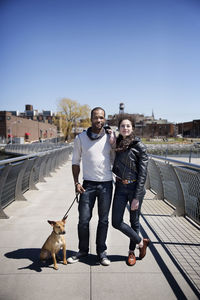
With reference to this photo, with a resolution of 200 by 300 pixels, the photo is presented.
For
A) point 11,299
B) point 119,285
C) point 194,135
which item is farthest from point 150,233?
point 194,135

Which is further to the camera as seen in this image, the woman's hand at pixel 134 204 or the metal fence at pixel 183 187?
the metal fence at pixel 183 187

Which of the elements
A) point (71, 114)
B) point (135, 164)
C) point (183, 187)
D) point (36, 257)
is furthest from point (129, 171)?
point (71, 114)

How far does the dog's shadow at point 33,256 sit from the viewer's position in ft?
9.45

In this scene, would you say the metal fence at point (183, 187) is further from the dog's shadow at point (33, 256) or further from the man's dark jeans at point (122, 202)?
the dog's shadow at point (33, 256)

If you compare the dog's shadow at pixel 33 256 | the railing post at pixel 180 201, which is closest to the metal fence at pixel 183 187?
the railing post at pixel 180 201

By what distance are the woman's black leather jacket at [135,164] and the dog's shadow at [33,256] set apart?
1.37 m

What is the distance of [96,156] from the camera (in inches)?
111

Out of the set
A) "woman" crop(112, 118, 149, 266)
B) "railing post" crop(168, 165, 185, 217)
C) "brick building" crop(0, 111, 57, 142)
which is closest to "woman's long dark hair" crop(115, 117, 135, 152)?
"woman" crop(112, 118, 149, 266)

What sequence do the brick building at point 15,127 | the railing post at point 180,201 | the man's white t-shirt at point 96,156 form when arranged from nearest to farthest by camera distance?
the man's white t-shirt at point 96,156
the railing post at point 180,201
the brick building at point 15,127

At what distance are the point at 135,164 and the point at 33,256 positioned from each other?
1804mm

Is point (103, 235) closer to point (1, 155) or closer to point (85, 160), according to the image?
point (85, 160)

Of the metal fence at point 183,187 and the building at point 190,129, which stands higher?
the building at point 190,129

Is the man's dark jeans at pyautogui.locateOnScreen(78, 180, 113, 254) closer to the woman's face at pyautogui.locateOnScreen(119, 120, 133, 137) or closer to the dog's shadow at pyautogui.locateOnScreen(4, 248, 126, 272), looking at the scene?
the dog's shadow at pyautogui.locateOnScreen(4, 248, 126, 272)

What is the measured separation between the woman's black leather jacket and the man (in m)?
0.21
